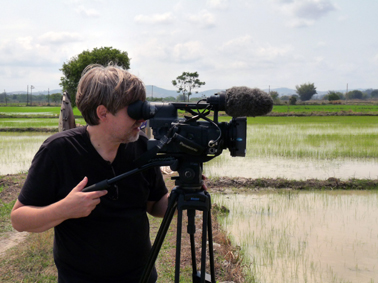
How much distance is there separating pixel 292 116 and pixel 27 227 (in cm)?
2643

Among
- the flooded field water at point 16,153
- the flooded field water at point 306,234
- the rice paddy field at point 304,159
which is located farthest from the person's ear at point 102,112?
the flooded field water at point 16,153

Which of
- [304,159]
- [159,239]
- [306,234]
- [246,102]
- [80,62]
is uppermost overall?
[80,62]

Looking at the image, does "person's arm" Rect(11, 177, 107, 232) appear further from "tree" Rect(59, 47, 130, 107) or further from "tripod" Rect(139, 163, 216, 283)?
"tree" Rect(59, 47, 130, 107)

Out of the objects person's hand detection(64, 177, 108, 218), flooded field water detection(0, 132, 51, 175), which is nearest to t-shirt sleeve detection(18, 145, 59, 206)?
person's hand detection(64, 177, 108, 218)

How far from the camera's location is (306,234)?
15.4 ft

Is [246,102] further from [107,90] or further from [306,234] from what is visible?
[306,234]

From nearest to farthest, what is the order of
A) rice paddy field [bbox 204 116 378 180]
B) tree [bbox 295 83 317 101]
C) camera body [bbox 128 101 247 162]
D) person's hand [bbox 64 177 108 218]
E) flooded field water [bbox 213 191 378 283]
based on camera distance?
1. person's hand [bbox 64 177 108 218]
2. camera body [bbox 128 101 247 162]
3. flooded field water [bbox 213 191 378 283]
4. rice paddy field [bbox 204 116 378 180]
5. tree [bbox 295 83 317 101]

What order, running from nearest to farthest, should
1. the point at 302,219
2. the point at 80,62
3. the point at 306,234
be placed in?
the point at 306,234 → the point at 302,219 → the point at 80,62

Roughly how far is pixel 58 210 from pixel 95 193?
0.46 feet

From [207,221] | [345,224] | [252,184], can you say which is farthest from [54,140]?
[252,184]

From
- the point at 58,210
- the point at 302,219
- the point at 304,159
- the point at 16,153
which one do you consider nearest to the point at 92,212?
the point at 58,210

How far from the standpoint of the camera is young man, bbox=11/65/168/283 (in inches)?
53.4

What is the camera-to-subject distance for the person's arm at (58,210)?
1.27 m

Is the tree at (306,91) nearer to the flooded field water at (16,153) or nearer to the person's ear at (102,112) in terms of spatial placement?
the flooded field water at (16,153)
